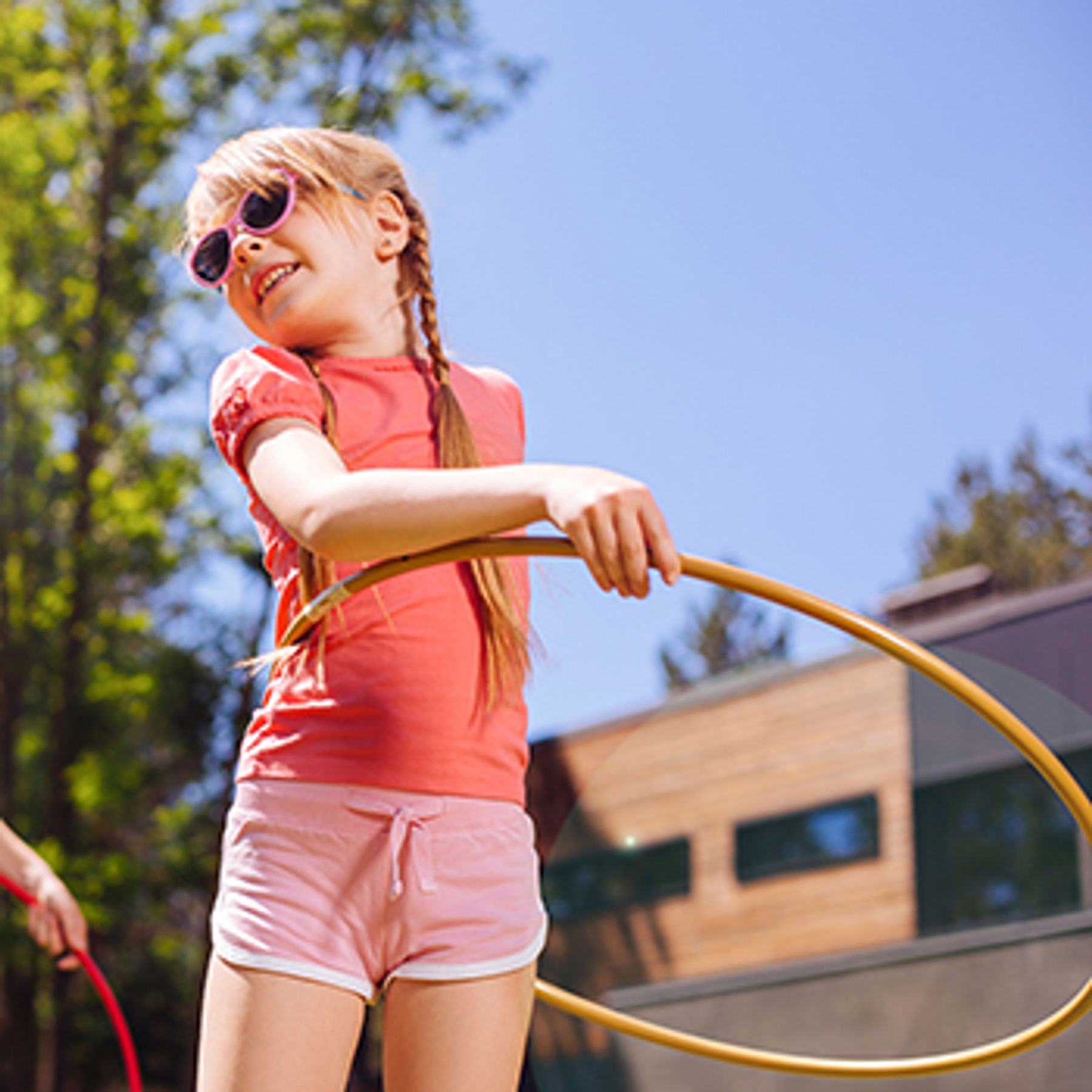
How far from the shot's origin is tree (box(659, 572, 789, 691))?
94.3 feet

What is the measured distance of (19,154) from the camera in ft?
38.9

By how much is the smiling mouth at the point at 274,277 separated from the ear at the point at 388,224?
0.11 meters

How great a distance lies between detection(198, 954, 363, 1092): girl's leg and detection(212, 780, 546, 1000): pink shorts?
0.7 inches

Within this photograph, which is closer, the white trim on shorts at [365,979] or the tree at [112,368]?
the white trim on shorts at [365,979]

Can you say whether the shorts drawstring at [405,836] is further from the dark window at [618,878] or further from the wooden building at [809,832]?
the wooden building at [809,832]

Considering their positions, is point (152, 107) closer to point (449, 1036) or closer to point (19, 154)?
point (19, 154)

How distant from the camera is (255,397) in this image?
1.31m

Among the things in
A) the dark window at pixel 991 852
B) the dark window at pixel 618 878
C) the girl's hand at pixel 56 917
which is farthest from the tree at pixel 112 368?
the girl's hand at pixel 56 917

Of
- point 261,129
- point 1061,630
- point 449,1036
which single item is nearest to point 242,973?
point 449,1036

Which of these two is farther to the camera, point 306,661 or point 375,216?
point 375,216

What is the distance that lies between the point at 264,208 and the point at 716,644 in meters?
29.2

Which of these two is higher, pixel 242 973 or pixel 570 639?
pixel 570 639

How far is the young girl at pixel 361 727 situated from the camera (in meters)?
1.22

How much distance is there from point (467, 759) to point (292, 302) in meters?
0.51
